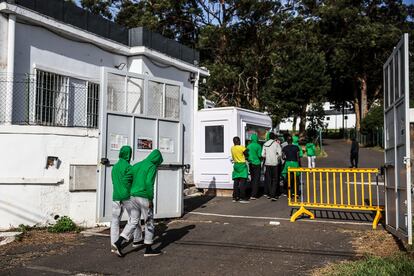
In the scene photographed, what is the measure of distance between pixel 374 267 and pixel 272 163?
666 centimetres

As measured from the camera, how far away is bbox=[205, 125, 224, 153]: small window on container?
14070 millimetres

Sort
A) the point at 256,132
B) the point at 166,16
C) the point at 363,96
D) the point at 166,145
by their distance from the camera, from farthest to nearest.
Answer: the point at 363,96, the point at 166,16, the point at 256,132, the point at 166,145

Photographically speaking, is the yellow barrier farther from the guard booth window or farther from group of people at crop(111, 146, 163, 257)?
group of people at crop(111, 146, 163, 257)

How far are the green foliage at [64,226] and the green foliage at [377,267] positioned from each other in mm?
5079

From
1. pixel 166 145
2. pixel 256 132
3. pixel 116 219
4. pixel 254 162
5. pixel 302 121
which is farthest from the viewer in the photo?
pixel 302 121

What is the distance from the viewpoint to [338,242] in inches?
300

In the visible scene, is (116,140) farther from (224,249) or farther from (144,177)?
(224,249)

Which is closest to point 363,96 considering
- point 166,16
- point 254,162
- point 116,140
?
point 166,16

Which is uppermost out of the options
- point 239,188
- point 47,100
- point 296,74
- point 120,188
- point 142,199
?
point 296,74

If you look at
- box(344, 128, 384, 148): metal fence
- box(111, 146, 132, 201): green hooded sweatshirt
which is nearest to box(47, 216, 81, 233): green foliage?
box(111, 146, 132, 201): green hooded sweatshirt

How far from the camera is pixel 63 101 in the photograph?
11.2 metres

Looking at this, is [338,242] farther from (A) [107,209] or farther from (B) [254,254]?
(A) [107,209]

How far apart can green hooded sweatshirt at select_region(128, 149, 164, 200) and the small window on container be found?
717 cm

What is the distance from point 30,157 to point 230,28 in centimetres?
2248
